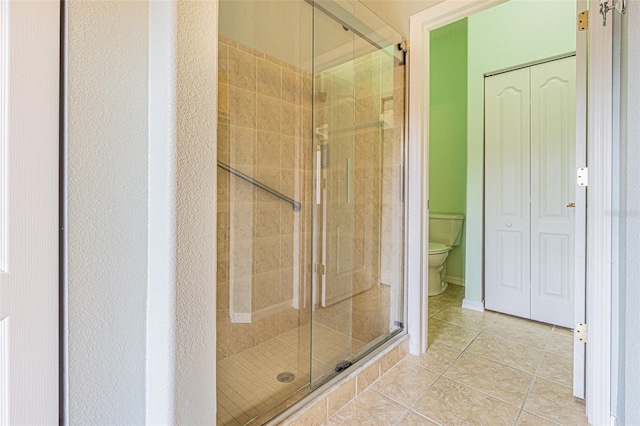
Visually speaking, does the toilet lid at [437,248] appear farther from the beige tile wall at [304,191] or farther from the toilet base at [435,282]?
the beige tile wall at [304,191]

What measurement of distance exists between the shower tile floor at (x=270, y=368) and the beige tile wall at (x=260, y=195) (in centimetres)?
9

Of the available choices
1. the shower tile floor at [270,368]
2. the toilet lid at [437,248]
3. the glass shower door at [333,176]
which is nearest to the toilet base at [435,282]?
the toilet lid at [437,248]

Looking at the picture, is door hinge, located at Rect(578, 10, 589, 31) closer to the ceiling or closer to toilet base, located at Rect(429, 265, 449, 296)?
the ceiling

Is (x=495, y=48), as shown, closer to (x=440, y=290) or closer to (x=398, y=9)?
(x=398, y=9)

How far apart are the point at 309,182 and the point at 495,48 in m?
2.01

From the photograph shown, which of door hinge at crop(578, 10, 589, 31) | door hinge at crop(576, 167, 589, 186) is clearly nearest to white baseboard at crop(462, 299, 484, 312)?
door hinge at crop(576, 167, 589, 186)

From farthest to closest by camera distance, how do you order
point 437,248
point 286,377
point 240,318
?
point 437,248
point 240,318
point 286,377

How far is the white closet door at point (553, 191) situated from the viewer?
2266mm

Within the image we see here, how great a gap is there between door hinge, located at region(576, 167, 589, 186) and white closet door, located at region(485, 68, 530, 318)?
118cm

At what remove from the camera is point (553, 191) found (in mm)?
2340

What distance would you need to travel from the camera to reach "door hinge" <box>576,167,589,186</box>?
135cm

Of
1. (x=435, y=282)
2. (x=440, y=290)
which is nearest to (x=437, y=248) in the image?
(x=435, y=282)

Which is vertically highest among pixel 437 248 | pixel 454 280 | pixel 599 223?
pixel 599 223

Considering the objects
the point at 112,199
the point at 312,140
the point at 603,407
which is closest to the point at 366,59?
the point at 312,140
